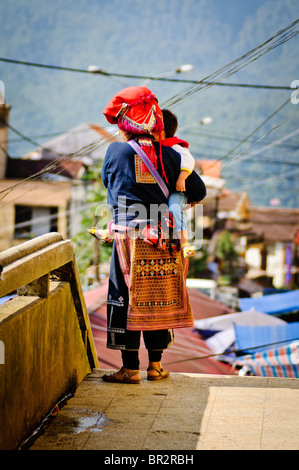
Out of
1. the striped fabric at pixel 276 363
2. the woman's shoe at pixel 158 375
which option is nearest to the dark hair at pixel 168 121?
the woman's shoe at pixel 158 375

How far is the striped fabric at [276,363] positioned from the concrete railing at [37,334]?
9.93m

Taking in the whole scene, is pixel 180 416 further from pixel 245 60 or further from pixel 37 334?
pixel 245 60

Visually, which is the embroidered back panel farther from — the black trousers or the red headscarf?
the red headscarf

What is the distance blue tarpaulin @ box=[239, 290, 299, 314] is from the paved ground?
20.8 metres

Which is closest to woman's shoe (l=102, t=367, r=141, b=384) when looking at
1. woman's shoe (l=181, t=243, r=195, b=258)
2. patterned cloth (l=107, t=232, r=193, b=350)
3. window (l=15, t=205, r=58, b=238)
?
patterned cloth (l=107, t=232, r=193, b=350)

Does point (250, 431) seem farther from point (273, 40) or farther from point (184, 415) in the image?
point (273, 40)

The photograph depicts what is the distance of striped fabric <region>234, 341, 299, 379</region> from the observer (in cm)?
1348

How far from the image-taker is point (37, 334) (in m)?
3.15

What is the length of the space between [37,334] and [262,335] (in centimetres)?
1494

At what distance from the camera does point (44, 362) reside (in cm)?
325

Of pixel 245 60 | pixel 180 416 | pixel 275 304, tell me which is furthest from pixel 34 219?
pixel 180 416

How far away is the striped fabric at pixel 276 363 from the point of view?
13.5 metres

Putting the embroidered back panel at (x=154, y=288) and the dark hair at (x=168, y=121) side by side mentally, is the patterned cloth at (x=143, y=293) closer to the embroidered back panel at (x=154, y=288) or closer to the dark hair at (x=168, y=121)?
the embroidered back panel at (x=154, y=288)

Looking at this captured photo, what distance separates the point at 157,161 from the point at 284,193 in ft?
523
